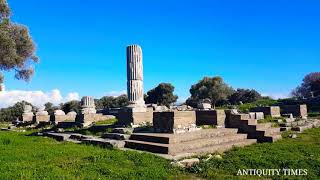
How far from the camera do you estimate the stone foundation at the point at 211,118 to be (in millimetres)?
15828

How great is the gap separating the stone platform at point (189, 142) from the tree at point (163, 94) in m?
57.8

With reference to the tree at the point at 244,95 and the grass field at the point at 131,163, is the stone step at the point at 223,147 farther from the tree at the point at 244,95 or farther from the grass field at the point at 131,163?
the tree at the point at 244,95

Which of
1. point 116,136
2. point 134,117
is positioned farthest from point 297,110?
point 116,136

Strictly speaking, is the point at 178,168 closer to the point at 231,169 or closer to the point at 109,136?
the point at 231,169

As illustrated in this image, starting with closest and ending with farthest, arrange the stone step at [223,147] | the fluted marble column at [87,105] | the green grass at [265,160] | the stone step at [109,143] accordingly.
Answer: the green grass at [265,160] < the stone step at [223,147] < the stone step at [109,143] < the fluted marble column at [87,105]

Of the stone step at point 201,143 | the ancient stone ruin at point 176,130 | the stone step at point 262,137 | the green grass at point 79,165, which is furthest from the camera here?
the stone step at point 262,137

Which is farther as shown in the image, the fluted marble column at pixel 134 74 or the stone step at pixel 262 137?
the fluted marble column at pixel 134 74

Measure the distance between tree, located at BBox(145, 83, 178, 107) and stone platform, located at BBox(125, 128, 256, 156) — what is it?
57.8m

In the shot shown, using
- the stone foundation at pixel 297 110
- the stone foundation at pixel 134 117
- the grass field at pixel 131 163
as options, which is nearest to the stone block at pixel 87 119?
the stone foundation at pixel 134 117

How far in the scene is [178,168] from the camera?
935 cm

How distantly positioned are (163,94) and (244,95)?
1600cm

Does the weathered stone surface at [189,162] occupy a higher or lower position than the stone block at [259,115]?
lower

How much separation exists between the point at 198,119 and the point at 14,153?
8.17 metres

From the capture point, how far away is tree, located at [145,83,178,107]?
72.6 m
